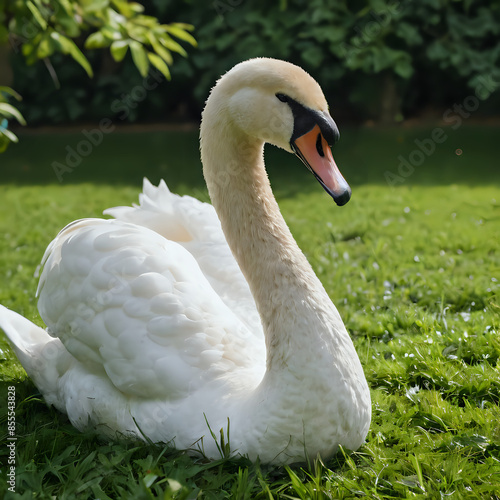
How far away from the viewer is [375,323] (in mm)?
3656

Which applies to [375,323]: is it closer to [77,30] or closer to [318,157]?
[318,157]

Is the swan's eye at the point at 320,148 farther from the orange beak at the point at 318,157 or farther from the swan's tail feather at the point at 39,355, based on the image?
the swan's tail feather at the point at 39,355

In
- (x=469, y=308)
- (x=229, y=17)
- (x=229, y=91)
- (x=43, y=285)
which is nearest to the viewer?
(x=229, y=91)

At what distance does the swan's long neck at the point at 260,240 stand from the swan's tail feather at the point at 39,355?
38.3 inches

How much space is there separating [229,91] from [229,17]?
28.2 ft

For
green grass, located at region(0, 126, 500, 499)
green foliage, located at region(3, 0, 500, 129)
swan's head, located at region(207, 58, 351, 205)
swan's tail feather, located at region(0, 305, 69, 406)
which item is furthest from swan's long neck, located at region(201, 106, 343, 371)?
green foliage, located at region(3, 0, 500, 129)

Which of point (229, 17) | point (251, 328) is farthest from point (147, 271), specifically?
point (229, 17)

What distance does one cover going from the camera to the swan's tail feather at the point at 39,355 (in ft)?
9.50

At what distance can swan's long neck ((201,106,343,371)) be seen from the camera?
7.73ft

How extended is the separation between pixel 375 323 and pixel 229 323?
127cm

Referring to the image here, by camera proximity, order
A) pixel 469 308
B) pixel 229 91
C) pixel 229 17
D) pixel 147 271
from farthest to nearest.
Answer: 1. pixel 229 17
2. pixel 469 308
3. pixel 147 271
4. pixel 229 91

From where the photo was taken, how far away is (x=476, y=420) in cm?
260

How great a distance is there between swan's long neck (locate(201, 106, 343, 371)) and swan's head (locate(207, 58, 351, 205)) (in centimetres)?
11

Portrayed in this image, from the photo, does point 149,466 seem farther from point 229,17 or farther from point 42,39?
point 229,17
